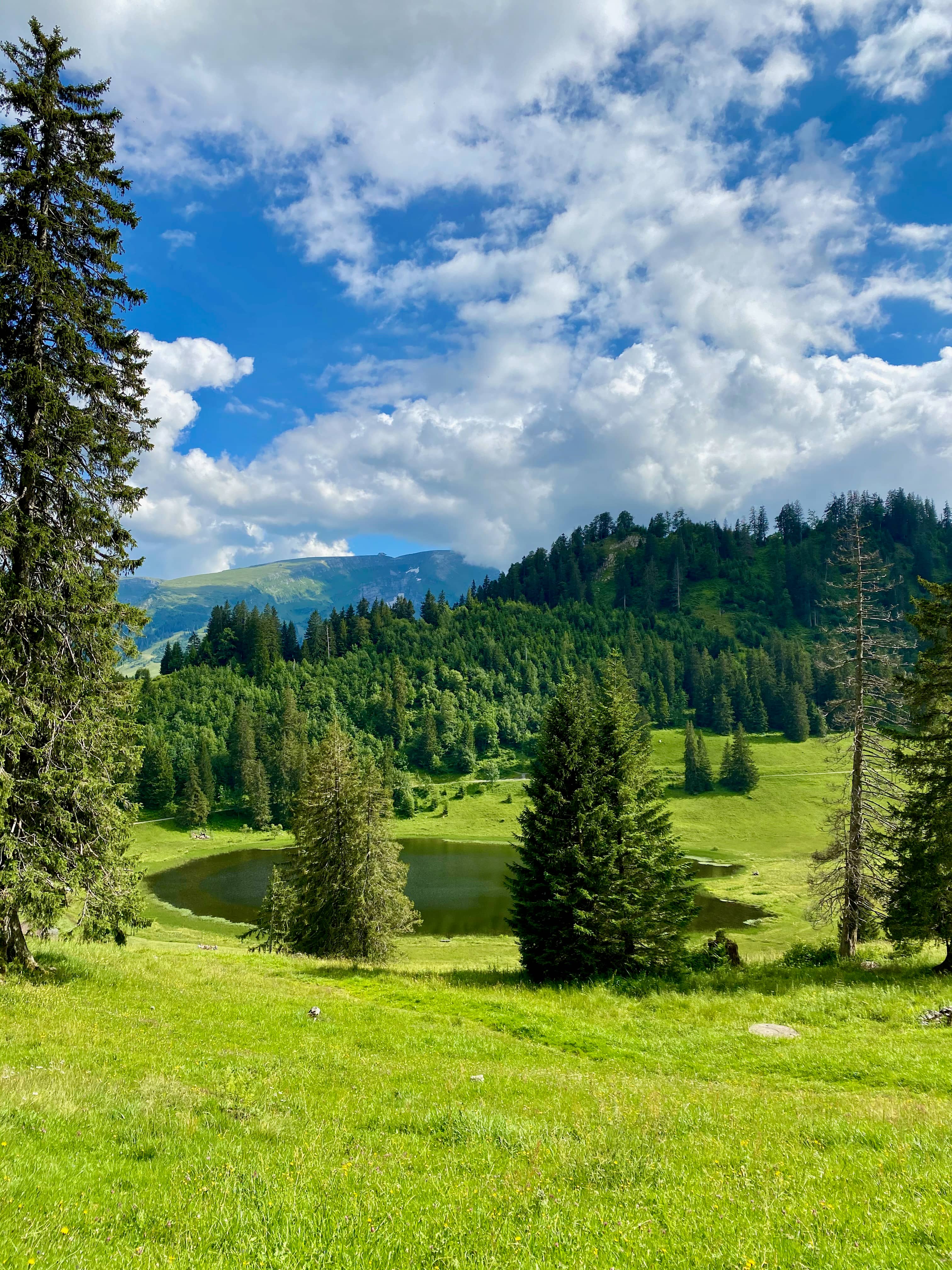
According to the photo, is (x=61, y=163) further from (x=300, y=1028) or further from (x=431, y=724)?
(x=431, y=724)

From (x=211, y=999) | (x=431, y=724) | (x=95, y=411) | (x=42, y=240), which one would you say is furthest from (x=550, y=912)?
(x=431, y=724)

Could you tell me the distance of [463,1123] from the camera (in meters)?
9.86

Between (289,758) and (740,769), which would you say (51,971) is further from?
(740,769)

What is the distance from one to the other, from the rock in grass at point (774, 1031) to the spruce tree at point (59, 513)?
762 inches

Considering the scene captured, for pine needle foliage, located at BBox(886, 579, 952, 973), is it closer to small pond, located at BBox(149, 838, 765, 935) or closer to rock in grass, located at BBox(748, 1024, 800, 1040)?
rock in grass, located at BBox(748, 1024, 800, 1040)

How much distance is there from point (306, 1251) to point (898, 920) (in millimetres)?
27191

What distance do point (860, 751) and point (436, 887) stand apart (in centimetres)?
7252

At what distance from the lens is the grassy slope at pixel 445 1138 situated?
6090 mm

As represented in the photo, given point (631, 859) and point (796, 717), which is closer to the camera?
point (631, 859)

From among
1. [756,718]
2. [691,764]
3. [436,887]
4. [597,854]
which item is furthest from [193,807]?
[756,718]

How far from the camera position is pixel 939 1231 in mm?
6445

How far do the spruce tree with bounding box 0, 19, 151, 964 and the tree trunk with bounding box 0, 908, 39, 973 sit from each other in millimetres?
43

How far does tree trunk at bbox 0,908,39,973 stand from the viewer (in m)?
16.9

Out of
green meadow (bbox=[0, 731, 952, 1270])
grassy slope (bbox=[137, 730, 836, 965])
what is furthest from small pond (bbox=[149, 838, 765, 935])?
green meadow (bbox=[0, 731, 952, 1270])
